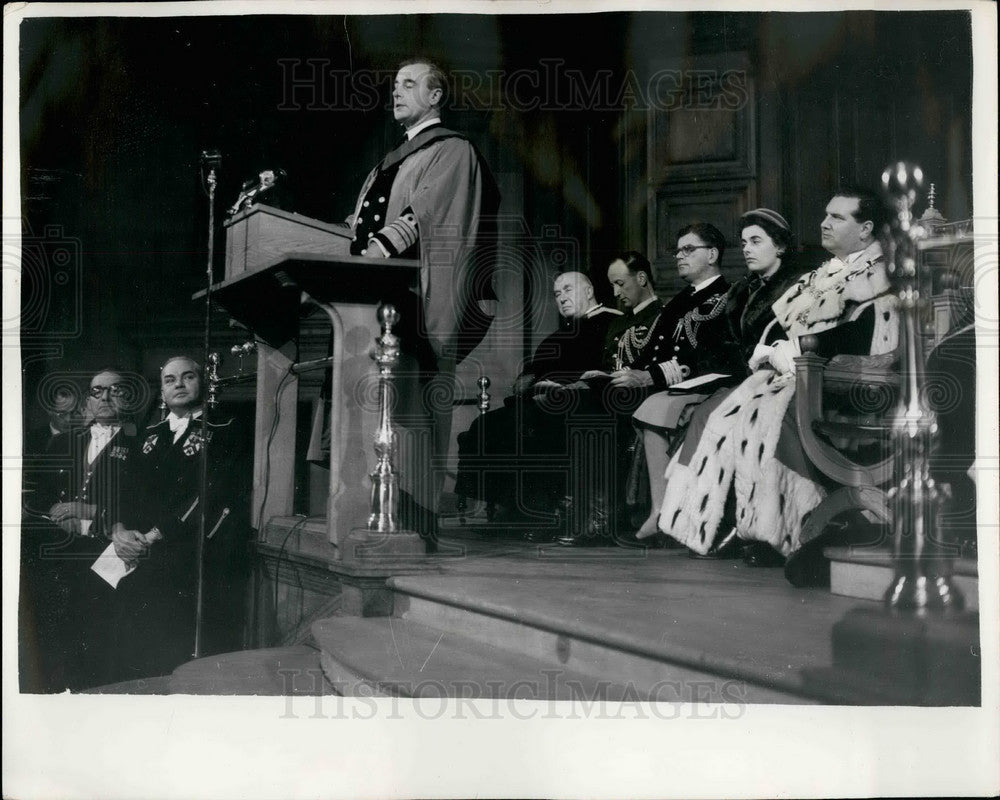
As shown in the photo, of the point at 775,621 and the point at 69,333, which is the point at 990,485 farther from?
the point at 69,333

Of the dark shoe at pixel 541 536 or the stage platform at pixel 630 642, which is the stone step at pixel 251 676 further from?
the dark shoe at pixel 541 536

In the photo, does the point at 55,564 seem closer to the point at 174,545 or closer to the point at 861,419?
the point at 174,545

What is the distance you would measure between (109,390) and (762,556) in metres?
1.90

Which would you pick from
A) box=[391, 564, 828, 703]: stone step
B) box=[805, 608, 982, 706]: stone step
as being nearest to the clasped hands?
box=[391, 564, 828, 703]: stone step

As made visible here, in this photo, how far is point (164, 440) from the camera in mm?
2861

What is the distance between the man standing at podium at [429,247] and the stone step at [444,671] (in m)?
0.39

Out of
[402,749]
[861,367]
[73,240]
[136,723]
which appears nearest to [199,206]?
[73,240]

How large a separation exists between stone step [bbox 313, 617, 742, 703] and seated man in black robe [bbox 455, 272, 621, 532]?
→ 2.23 ft

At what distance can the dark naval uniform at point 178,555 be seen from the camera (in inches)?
104

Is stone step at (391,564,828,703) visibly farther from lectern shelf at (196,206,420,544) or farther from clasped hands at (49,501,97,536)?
clasped hands at (49,501,97,536)

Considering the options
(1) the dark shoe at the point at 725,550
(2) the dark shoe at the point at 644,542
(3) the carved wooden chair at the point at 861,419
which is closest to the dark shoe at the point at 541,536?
(2) the dark shoe at the point at 644,542

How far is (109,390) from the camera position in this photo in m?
2.77

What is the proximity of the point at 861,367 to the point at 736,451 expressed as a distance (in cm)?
42

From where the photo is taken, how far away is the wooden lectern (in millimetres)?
2766
